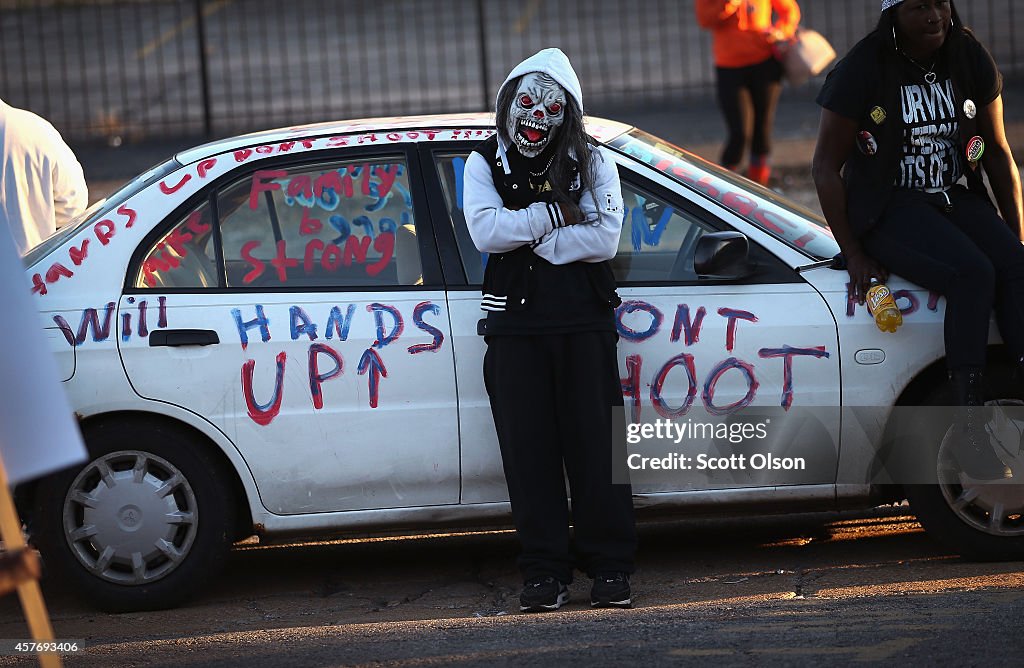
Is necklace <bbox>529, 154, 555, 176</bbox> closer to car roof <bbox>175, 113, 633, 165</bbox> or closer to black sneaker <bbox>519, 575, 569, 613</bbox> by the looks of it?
car roof <bbox>175, 113, 633, 165</bbox>

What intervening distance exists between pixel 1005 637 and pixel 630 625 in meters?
1.14

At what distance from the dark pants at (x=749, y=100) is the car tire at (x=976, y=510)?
16.7 feet

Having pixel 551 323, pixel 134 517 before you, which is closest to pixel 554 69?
pixel 551 323

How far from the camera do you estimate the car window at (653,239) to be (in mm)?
5219

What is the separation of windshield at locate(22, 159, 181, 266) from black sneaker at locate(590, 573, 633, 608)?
2.15m

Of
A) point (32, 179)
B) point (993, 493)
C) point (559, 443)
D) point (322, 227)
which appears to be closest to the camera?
point (559, 443)

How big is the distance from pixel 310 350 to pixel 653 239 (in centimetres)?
129

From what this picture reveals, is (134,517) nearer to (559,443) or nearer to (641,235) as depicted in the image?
(559,443)

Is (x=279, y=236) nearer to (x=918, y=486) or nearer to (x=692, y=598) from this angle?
(x=692, y=598)

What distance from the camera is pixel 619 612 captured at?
4.86m

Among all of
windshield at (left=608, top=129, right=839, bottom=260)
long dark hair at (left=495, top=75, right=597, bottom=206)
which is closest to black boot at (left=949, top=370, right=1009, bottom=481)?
windshield at (left=608, top=129, right=839, bottom=260)

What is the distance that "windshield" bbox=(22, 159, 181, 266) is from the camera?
531cm

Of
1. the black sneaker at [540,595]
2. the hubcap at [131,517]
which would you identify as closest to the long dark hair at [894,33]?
the black sneaker at [540,595]

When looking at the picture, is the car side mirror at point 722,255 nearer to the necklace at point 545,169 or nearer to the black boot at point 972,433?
the necklace at point 545,169
